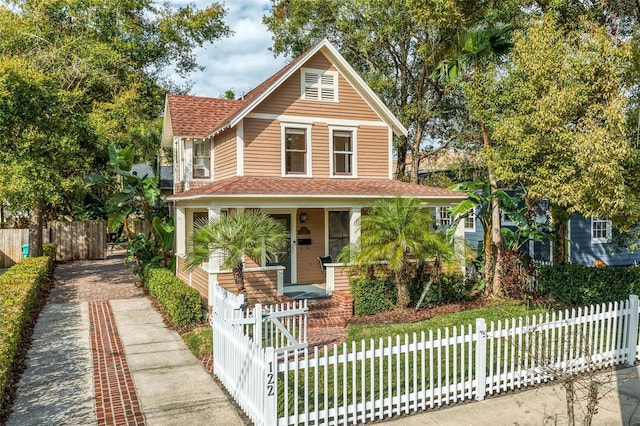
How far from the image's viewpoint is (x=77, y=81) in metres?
24.2

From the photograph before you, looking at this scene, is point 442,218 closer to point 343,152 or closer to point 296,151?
point 343,152

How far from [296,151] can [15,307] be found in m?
9.21

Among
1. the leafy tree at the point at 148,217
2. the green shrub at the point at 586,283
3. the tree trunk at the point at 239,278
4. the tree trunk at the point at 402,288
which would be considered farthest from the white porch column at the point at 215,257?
the green shrub at the point at 586,283

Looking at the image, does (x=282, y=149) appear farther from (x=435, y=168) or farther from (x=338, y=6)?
(x=435, y=168)

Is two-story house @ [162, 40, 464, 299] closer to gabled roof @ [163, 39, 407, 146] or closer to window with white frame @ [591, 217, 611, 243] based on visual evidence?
gabled roof @ [163, 39, 407, 146]

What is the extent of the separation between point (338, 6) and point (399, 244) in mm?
16792

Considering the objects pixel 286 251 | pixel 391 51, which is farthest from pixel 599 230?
pixel 286 251

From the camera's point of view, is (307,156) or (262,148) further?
(307,156)

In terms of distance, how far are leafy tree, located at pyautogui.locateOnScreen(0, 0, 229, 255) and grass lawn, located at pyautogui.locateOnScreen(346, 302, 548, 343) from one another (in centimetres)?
1114

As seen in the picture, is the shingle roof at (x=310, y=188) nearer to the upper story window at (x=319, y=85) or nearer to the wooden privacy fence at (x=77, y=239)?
the upper story window at (x=319, y=85)

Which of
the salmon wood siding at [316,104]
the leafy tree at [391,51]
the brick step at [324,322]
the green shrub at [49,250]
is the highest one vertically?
the leafy tree at [391,51]

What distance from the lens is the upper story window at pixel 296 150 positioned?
16.2 meters

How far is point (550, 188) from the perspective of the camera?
11.5 meters

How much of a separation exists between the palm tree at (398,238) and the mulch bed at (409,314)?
1.16m
